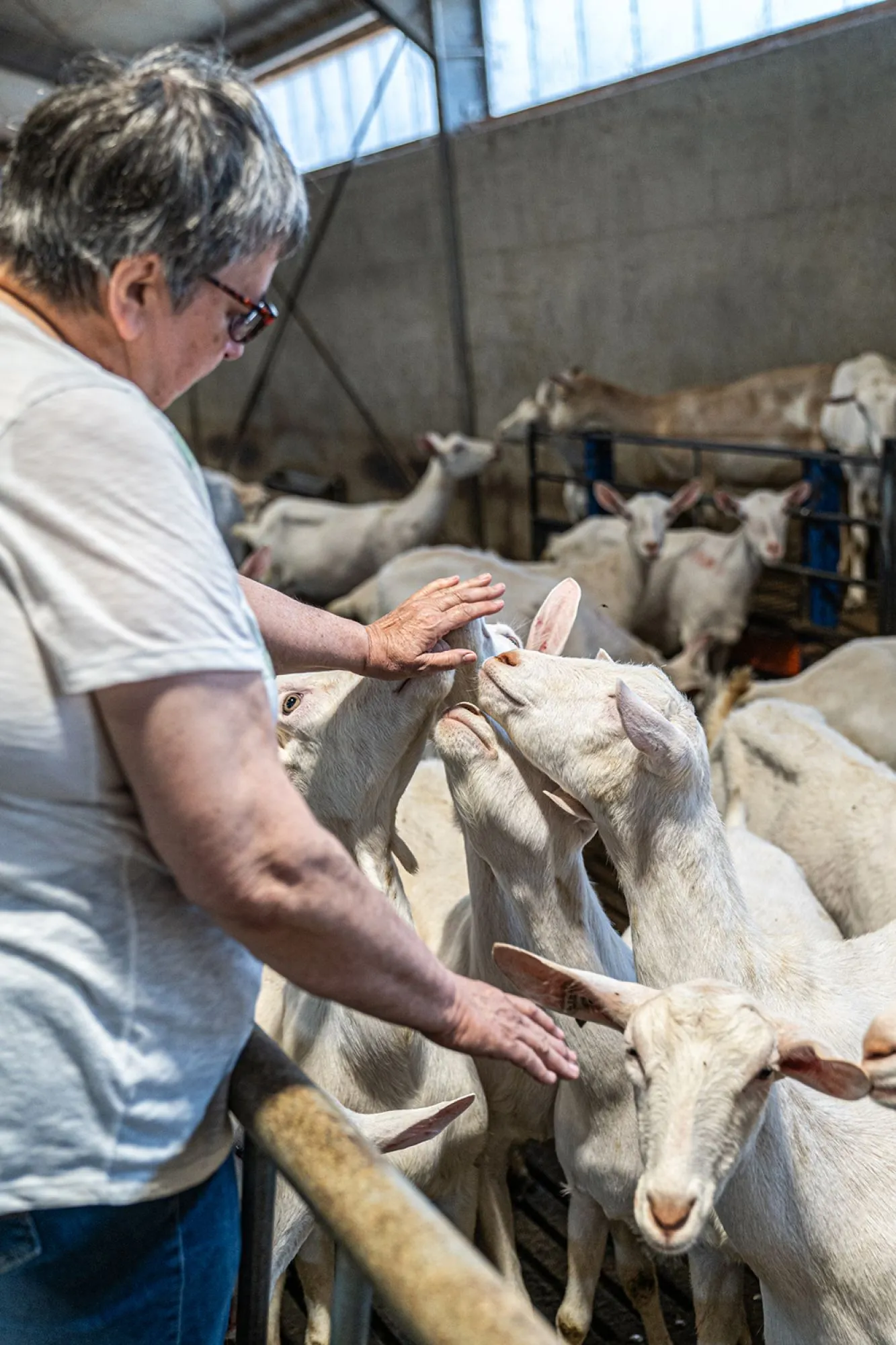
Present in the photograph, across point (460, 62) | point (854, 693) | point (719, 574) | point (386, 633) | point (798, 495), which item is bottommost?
point (719, 574)

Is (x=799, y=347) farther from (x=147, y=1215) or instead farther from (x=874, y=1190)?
(x=147, y=1215)

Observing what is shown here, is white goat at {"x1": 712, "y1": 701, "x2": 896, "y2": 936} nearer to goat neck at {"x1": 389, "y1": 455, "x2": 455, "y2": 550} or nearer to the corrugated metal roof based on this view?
the corrugated metal roof

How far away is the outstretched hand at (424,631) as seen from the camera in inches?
75.7

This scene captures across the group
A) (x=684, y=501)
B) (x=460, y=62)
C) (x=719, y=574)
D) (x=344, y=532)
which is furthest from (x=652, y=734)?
(x=460, y=62)

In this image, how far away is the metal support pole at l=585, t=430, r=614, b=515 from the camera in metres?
7.56

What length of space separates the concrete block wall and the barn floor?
6.22 metres

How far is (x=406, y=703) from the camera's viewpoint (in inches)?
79.5

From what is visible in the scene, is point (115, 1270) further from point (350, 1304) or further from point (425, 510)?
point (425, 510)

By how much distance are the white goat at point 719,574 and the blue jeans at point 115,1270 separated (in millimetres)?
5144

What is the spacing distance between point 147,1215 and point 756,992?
3.36 feet

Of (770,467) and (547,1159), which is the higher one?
(770,467)

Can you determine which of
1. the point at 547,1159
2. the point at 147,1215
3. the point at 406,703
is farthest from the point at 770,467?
the point at 147,1215

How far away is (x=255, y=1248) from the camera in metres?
1.34

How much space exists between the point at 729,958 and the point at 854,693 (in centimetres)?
230
